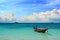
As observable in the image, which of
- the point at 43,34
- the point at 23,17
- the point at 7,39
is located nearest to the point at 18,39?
the point at 7,39

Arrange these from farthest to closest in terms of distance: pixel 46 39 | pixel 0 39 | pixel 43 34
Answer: pixel 43 34
pixel 46 39
pixel 0 39

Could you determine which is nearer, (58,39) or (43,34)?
(58,39)

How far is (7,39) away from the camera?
8.06m

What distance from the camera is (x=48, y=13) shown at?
27.9 ft

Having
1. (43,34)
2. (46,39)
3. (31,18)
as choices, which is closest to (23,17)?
(31,18)

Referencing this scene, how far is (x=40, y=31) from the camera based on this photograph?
10594mm

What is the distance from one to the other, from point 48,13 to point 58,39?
1.41m

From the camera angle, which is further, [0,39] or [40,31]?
[40,31]

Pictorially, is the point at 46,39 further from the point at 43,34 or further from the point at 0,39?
the point at 0,39

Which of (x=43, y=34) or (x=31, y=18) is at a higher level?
(x=31, y=18)

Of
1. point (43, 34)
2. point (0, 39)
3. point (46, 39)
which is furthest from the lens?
point (43, 34)

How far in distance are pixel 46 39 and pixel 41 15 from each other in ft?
4.46

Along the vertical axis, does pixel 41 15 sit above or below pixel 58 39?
above

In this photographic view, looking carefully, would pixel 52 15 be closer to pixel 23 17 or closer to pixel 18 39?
pixel 23 17
